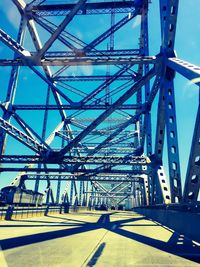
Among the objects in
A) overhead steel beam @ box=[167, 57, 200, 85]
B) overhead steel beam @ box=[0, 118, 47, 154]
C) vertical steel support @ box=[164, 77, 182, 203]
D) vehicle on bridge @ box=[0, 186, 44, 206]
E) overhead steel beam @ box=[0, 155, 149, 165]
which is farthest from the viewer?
vehicle on bridge @ box=[0, 186, 44, 206]

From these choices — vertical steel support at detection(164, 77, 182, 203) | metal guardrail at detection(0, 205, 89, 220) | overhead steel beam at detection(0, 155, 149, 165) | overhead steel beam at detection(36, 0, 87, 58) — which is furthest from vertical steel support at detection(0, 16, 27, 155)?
vertical steel support at detection(164, 77, 182, 203)

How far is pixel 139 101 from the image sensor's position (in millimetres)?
29062

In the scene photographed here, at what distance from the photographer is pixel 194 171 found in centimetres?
883

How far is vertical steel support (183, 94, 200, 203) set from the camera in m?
8.33

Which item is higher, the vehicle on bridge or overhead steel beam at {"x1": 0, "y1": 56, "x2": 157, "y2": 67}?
overhead steel beam at {"x1": 0, "y1": 56, "x2": 157, "y2": 67}

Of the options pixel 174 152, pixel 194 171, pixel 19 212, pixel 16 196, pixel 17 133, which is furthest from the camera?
pixel 16 196

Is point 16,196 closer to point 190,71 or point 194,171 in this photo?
point 194,171

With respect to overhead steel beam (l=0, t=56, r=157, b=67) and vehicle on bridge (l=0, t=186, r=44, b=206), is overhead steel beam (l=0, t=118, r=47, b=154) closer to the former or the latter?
overhead steel beam (l=0, t=56, r=157, b=67)

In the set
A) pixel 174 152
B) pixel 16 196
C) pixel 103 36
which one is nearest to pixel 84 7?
pixel 103 36

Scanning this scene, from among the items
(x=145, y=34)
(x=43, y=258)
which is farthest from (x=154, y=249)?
(x=145, y=34)

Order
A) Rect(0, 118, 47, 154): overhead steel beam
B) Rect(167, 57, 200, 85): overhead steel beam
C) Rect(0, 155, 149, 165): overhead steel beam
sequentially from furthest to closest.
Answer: Rect(0, 155, 149, 165): overhead steel beam → Rect(0, 118, 47, 154): overhead steel beam → Rect(167, 57, 200, 85): overhead steel beam

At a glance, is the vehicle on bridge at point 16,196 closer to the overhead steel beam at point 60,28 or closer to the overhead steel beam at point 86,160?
the overhead steel beam at point 86,160

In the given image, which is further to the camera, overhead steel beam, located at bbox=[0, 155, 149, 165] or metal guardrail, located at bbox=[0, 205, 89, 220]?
overhead steel beam, located at bbox=[0, 155, 149, 165]

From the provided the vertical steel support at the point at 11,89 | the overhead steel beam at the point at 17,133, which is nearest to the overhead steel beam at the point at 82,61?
the overhead steel beam at the point at 17,133
